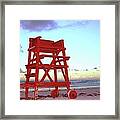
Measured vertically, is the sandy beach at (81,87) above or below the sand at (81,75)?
below

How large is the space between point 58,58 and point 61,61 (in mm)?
23

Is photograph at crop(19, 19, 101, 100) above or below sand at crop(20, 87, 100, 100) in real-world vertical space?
above

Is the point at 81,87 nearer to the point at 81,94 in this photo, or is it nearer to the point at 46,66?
the point at 81,94

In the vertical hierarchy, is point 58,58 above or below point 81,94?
above

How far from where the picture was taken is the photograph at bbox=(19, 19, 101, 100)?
1967 mm

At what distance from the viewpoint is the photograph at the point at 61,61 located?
1.97 meters

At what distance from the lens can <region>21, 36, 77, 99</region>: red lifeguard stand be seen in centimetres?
197

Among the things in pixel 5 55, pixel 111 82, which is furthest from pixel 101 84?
pixel 5 55

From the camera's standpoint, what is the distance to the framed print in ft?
6.46

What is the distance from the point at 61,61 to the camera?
198cm

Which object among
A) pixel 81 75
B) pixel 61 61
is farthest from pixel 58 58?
pixel 81 75

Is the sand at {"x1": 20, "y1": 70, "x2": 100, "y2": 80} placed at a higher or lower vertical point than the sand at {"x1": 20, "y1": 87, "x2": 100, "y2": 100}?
higher

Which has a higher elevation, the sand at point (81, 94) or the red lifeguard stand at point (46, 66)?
the red lifeguard stand at point (46, 66)

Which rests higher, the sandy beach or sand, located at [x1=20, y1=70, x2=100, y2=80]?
sand, located at [x1=20, y1=70, x2=100, y2=80]
